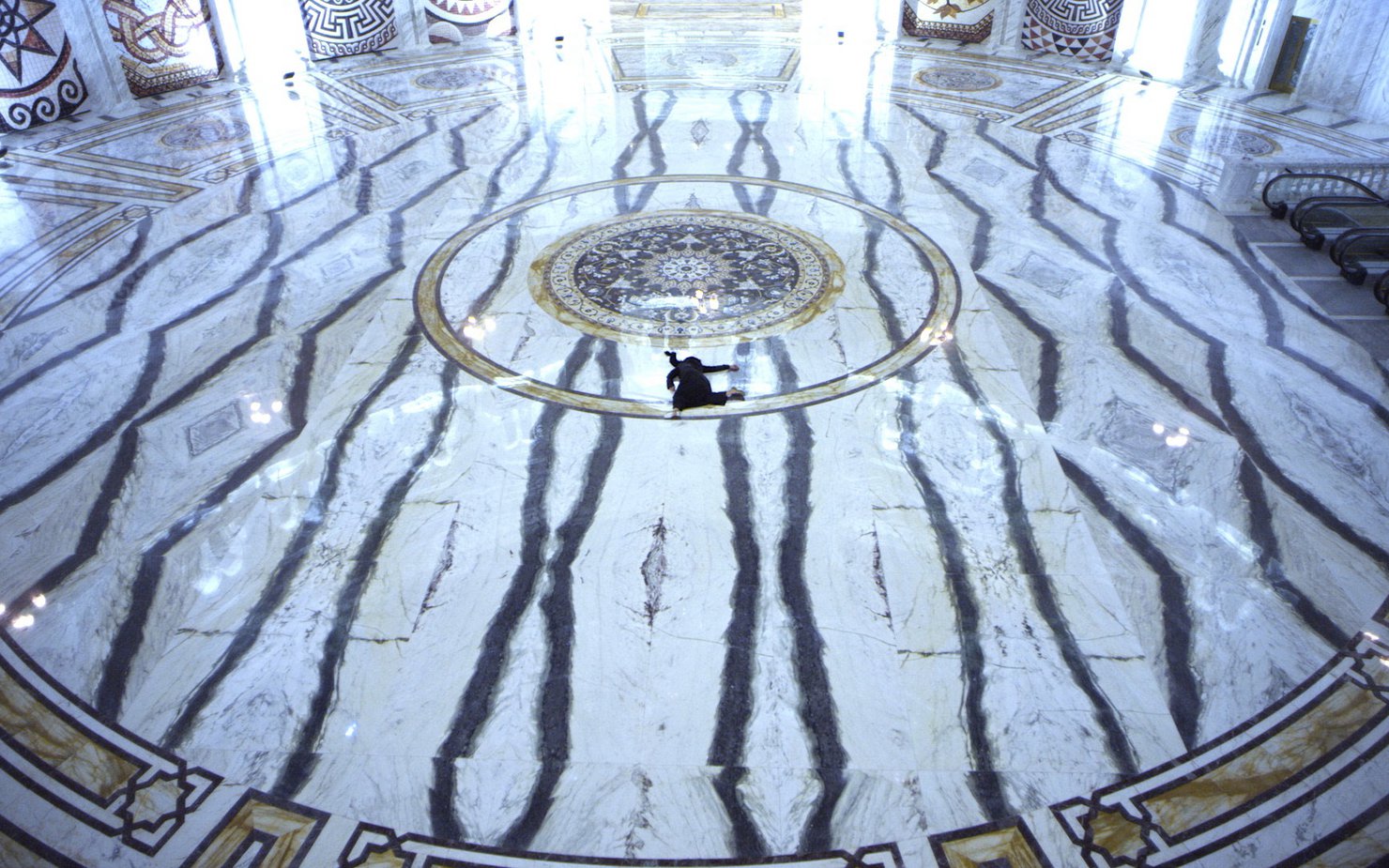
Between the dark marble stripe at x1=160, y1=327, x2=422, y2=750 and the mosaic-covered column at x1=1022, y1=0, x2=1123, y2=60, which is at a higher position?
the mosaic-covered column at x1=1022, y1=0, x2=1123, y2=60

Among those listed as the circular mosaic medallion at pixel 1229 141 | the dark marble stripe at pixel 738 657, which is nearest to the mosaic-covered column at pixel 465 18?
the circular mosaic medallion at pixel 1229 141

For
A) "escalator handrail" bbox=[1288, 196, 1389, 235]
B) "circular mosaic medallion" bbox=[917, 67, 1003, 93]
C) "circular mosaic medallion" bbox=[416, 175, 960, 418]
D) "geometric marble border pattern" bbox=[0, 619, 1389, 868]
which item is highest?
"circular mosaic medallion" bbox=[917, 67, 1003, 93]

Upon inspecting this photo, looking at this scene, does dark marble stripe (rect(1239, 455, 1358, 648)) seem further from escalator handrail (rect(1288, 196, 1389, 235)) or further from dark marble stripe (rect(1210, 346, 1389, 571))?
escalator handrail (rect(1288, 196, 1389, 235))

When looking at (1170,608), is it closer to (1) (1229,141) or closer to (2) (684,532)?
(2) (684,532)

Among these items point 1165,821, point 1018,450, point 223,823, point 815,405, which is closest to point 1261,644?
point 1165,821

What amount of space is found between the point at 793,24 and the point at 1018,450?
710 centimetres

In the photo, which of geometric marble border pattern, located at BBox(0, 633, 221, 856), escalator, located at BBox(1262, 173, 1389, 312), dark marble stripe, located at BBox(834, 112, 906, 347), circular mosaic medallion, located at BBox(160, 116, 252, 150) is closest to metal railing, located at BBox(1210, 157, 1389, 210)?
escalator, located at BBox(1262, 173, 1389, 312)

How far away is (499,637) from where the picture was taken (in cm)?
233

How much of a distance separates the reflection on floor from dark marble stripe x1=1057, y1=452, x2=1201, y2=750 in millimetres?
16

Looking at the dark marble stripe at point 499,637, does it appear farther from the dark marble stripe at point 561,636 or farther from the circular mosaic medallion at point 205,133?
the circular mosaic medallion at point 205,133

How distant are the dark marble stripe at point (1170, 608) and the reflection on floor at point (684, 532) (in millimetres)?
16

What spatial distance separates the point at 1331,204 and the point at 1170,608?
10.7 feet

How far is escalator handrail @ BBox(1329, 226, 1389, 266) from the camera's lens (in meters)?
3.99

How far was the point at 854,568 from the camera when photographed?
252 cm
